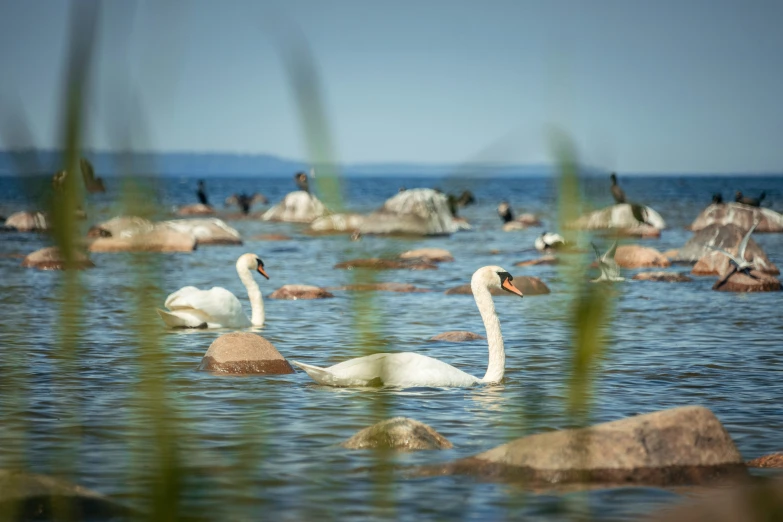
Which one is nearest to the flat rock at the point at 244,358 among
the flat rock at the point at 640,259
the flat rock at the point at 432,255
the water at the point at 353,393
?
the water at the point at 353,393

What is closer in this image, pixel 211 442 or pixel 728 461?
pixel 728 461

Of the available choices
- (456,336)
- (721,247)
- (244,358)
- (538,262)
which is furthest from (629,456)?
(538,262)

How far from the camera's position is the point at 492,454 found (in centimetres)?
693

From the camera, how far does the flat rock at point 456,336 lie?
13.9 meters

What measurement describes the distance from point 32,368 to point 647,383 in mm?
6199

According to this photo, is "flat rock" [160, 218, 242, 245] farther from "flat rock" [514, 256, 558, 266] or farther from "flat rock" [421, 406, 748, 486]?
"flat rock" [421, 406, 748, 486]

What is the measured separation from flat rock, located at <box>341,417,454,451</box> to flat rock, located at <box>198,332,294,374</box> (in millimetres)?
3516

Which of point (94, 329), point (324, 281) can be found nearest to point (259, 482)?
point (94, 329)

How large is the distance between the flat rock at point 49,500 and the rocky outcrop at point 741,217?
2955cm

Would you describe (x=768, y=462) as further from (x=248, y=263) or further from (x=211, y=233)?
(x=211, y=233)

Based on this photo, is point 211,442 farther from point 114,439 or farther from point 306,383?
point 306,383

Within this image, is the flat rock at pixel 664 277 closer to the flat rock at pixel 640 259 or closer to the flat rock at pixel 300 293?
the flat rock at pixel 640 259

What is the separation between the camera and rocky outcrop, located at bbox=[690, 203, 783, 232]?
35.2 meters

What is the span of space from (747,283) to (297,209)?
30331mm
